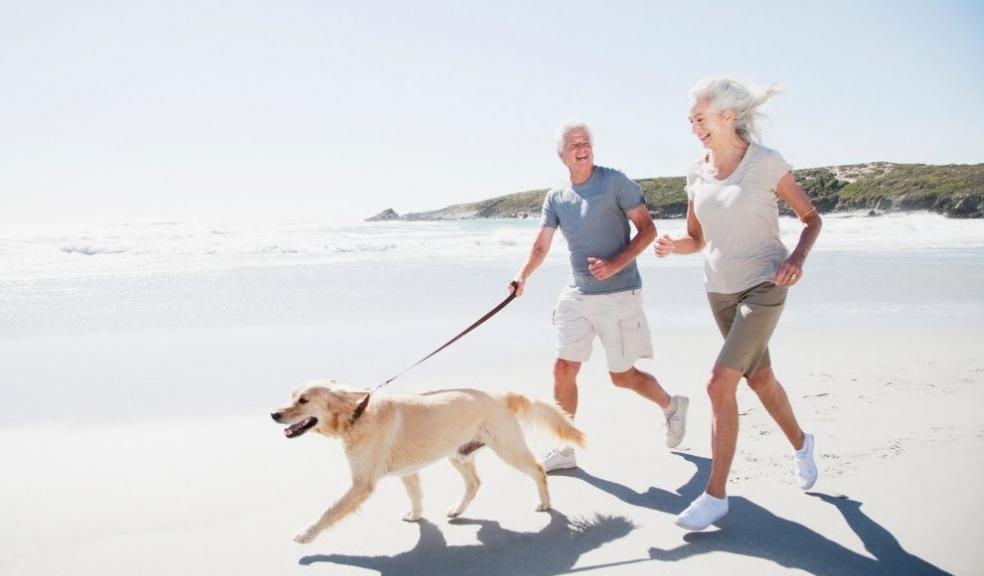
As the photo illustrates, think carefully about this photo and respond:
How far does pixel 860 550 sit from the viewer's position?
9.95 feet

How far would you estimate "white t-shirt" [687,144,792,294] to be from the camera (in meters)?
3.29

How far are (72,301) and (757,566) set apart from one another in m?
10.7

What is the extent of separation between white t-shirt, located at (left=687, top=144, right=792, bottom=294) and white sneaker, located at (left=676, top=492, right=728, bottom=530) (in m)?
1.01

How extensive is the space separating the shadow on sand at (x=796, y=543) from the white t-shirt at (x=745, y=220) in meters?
1.12

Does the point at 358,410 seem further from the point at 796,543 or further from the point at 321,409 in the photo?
the point at 796,543

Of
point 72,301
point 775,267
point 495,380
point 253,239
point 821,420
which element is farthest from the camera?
point 253,239

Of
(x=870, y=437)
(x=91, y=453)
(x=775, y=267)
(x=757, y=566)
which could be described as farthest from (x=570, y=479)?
(x=91, y=453)

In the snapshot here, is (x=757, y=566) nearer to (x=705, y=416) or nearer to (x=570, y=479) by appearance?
(x=570, y=479)

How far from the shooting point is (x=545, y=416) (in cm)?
372

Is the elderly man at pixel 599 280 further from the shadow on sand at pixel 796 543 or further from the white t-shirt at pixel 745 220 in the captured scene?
the shadow on sand at pixel 796 543

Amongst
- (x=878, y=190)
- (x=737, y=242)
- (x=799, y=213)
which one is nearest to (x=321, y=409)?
(x=737, y=242)

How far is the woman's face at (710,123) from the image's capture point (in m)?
3.33

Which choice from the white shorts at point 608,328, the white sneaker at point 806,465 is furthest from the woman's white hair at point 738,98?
the white sneaker at point 806,465

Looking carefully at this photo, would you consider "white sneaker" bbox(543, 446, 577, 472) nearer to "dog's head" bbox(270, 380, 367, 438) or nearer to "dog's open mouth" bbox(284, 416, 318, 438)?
"dog's head" bbox(270, 380, 367, 438)
